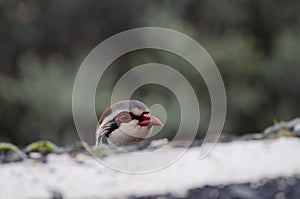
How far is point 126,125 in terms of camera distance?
10.9 ft

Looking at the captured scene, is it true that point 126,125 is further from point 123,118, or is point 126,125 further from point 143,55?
point 143,55

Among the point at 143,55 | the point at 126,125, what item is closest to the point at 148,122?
the point at 126,125

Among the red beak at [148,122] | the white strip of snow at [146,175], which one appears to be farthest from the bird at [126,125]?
the white strip of snow at [146,175]

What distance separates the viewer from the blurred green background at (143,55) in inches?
380

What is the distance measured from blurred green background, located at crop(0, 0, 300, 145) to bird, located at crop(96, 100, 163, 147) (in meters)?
5.87

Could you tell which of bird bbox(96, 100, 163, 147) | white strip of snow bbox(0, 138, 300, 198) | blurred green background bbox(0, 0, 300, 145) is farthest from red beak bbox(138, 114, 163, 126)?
blurred green background bbox(0, 0, 300, 145)

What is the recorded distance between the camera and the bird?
10.7 ft

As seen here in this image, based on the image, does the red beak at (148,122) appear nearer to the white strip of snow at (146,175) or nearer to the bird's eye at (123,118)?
the bird's eye at (123,118)

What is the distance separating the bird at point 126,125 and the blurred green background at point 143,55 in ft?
19.3

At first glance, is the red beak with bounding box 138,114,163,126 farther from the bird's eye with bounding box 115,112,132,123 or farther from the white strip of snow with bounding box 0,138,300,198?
the white strip of snow with bounding box 0,138,300,198

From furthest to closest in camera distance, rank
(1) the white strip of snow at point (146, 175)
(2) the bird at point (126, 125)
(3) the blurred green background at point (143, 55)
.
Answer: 1. (3) the blurred green background at point (143, 55)
2. (2) the bird at point (126, 125)
3. (1) the white strip of snow at point (146, 175)

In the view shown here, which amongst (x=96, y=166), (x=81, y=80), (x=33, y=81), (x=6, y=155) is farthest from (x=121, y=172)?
(x=33, y=81)

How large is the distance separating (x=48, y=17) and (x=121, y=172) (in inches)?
347

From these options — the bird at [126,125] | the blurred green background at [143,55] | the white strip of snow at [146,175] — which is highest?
the blurred green background at [143,55]
